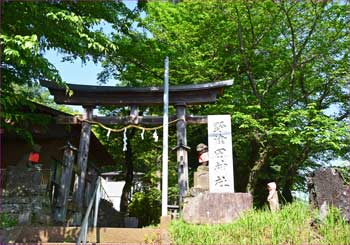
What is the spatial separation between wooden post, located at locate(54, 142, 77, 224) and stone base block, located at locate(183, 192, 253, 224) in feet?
12.4

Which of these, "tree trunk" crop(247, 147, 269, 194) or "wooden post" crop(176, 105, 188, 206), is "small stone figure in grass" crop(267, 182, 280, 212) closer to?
"wooden post" crop(176, 105, 188, 206)

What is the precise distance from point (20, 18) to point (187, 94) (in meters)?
5.63

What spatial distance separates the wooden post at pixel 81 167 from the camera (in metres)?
9.82

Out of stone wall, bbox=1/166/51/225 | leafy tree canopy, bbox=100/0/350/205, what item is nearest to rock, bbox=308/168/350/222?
leafy tree canopy, bbox=100/0/350/205

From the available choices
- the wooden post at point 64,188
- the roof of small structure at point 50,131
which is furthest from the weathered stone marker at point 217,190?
the roof of small structure at point 50,131

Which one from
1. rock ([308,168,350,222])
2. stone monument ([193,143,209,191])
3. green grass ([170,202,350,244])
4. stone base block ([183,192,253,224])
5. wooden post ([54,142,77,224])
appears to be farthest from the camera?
wooden post ([54,142,77,224])

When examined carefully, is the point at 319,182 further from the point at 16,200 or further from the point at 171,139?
the point at 171,139

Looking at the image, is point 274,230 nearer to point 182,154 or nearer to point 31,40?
point 182,154

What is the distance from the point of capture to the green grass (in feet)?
19.3

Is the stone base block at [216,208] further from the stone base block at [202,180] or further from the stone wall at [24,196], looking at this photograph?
the stone wall at [24,196]

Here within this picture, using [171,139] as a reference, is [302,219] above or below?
below

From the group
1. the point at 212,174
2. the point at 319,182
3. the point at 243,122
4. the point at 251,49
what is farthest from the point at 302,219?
the point at 251,49

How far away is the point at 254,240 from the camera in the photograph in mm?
6082

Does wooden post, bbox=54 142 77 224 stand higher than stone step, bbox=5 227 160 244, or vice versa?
wooden post, bbox=54 142 77 224
